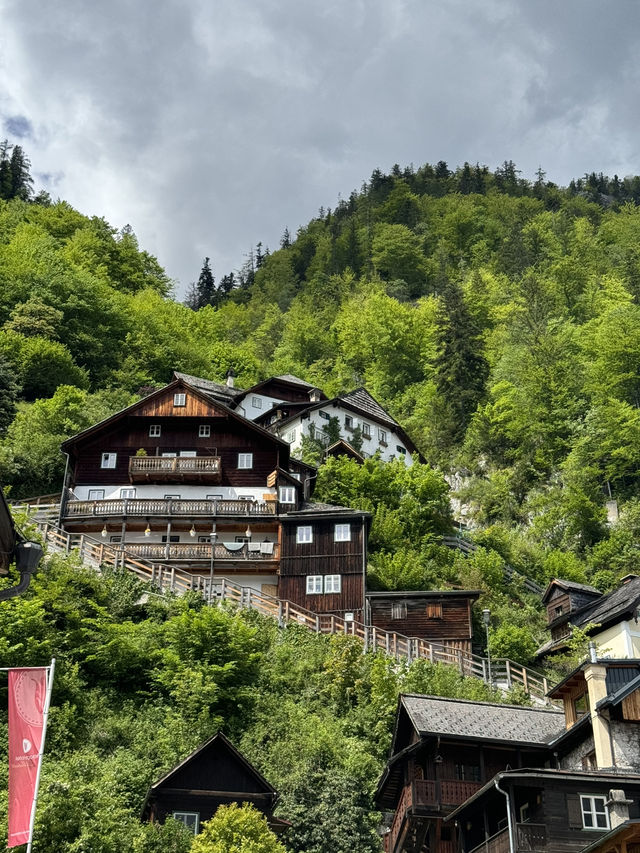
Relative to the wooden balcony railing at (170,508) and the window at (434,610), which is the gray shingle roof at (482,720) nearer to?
the window at (434,610)

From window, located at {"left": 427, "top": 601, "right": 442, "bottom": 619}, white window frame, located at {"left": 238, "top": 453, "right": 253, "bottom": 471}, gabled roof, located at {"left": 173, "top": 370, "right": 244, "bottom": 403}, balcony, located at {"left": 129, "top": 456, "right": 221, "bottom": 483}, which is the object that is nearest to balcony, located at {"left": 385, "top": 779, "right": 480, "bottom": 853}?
window, located at {"left": 427, "top": 601, "right": 442, "bottom": 619}

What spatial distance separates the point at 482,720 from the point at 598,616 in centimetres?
1184

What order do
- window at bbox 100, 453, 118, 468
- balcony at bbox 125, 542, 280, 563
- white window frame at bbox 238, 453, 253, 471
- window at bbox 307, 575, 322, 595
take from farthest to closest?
window at bbox 100, 453, 118, 468 < white window frame at bbox 238, 453, 253, 471 < balcony at bbox 125, 542, 280, 563 < window at bbox 307, 575, 322, 595

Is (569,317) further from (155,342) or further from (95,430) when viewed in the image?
(95,430)

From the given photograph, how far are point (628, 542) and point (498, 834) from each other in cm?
3533

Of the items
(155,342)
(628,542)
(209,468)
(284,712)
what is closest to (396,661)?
(284,712)

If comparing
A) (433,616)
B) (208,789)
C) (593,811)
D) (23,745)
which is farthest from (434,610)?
(23,745)

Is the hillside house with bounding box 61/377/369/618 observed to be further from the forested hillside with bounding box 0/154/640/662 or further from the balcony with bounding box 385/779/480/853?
the balcony with bounding box 385/779/480/853

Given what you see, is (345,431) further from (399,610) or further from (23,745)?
(23,745)

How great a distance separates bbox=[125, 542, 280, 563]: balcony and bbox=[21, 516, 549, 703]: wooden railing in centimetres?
64

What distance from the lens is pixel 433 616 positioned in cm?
4169

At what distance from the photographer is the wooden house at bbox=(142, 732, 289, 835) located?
25.2 metres

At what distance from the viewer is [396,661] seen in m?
35.9

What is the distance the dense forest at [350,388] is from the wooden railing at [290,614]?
2160 mm
